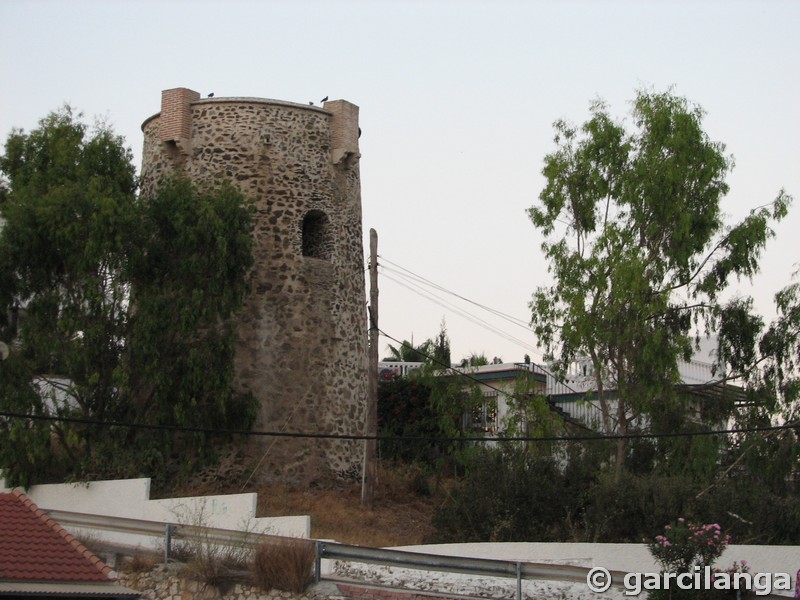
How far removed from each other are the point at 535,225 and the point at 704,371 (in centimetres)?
877

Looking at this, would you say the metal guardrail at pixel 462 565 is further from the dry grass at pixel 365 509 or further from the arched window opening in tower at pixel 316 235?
the arched window opening in tower at pixel 316 235

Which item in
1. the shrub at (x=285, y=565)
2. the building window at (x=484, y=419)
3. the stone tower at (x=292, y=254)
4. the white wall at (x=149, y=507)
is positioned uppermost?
the stone tower at (x=292, y=254)

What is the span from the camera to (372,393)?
25328 millimetres

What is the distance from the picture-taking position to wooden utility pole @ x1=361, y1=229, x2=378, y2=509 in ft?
81.8

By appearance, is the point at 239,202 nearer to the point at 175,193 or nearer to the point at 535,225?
the point at 175,193

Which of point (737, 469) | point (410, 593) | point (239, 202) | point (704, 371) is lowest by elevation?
point (410, 593)

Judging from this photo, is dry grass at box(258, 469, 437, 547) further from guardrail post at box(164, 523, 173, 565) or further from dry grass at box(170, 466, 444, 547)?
guardrail post at box(164, 523, 173, 565)

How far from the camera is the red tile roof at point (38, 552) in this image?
15.7 m

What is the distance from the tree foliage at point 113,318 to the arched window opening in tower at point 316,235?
2681 mm

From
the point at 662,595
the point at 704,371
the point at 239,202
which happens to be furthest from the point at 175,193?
the point at 704,371

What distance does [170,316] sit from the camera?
23391 millimetres

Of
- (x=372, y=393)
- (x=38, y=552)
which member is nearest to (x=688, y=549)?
(x=38, y=552)

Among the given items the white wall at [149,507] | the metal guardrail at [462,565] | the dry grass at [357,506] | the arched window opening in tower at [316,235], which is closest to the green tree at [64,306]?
the white wall at [149,507]

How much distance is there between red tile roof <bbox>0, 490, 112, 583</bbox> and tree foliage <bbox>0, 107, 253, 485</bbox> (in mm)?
5043
